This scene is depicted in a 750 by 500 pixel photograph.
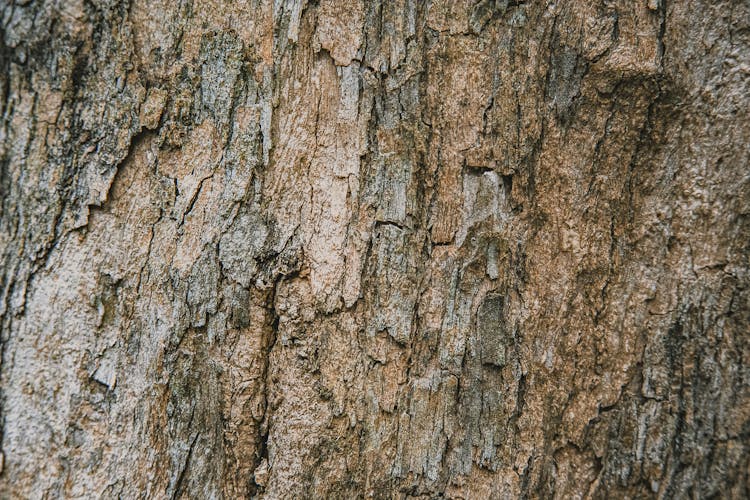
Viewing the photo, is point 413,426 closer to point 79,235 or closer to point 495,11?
point 79,235

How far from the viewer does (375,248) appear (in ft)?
3.65

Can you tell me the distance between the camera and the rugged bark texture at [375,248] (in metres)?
1.03

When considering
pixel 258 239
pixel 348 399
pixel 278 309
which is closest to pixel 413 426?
pixel 348 399

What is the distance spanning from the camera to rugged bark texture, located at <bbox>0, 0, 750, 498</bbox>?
1031 millimetres

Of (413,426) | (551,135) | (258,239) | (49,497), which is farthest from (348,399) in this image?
(551,135)

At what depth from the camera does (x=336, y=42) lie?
1095mm

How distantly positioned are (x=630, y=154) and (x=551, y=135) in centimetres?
18

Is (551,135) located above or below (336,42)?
below

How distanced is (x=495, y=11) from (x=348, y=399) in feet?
3.12

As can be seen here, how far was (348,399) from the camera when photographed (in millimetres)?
1104

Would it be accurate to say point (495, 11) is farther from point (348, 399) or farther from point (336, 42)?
point (348, 399)

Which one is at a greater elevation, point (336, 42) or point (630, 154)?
point (336, 42)

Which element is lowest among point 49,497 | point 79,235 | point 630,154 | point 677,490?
point 49,497

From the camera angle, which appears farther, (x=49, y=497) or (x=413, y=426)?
(x=413, y=426)
